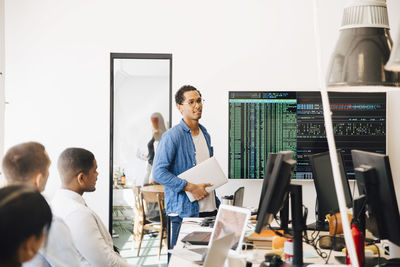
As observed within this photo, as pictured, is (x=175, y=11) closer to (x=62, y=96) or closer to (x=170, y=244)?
(x=62, y=96)

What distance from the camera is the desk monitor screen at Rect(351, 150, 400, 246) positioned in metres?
2.01

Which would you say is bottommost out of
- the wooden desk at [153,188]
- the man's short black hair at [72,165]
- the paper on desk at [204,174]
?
the wooden desk at [153,188]

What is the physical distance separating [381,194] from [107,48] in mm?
3405

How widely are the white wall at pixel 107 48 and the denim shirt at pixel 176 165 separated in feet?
3.27

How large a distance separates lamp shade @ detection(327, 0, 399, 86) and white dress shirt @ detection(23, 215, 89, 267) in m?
1.30

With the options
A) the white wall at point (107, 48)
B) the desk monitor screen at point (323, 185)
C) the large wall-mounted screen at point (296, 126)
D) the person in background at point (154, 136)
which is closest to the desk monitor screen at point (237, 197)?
the desk monitor screen at point (323, 185)

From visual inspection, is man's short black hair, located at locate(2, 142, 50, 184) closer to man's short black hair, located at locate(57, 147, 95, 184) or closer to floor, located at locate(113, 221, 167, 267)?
man's short black hair, located at locate(57, 147, 95, 184)

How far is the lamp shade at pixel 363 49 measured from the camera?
6.71 feet

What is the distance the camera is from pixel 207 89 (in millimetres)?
4809

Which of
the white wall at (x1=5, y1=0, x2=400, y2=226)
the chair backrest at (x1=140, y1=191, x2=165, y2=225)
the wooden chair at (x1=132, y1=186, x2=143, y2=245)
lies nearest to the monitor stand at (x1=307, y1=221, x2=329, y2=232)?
the white wall at (x1=5, y1=0, x2=400, y2=226)

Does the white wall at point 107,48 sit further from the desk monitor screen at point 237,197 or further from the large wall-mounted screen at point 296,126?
the desk monitor screen at point 237,197

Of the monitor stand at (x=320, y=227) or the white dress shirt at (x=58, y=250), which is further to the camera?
the monitor stand at (x=320, y=227)

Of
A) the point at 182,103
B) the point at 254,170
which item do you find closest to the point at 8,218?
the point at 182,103

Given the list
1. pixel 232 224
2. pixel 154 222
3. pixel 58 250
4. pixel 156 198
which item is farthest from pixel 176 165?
pixel 58 250
